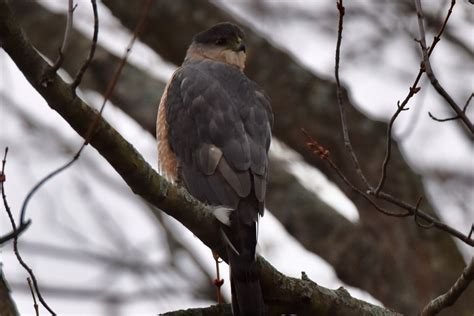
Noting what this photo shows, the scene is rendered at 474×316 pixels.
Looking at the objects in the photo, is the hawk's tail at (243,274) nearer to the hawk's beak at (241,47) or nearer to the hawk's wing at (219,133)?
the hawk's wing at (219,133)

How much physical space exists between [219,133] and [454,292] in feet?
6.13

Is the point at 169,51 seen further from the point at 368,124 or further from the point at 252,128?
the point at 252,128

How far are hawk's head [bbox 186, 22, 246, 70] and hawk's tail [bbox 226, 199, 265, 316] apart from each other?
7.84ft

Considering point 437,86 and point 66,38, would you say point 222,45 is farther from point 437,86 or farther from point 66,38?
point 66,38

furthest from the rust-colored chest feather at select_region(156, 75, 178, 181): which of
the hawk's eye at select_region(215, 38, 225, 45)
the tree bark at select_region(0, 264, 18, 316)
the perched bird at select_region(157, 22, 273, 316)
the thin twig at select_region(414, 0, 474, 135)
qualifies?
the tree bark at select_region(0, 264, 18, 316)

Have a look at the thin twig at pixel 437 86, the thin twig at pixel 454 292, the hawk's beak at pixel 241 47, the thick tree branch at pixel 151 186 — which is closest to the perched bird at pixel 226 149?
the thick tree branch at pixel 151 186

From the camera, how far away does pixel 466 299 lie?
714cm

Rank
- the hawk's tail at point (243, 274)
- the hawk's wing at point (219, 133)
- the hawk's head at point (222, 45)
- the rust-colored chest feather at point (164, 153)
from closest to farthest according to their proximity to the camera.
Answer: the hawk's tail at point (243, 274)
the hawk's wing at point (219, 133)
the rust-colored chest feather at point (164, 153)
the hawk's head at point (222, 45)

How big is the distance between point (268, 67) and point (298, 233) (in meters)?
1.52

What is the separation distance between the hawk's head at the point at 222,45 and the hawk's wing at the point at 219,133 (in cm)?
53

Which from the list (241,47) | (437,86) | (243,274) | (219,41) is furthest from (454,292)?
(219,41)

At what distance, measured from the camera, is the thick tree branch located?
11.3ft

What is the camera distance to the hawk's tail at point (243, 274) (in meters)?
4.24

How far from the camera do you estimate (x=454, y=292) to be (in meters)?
3.80
